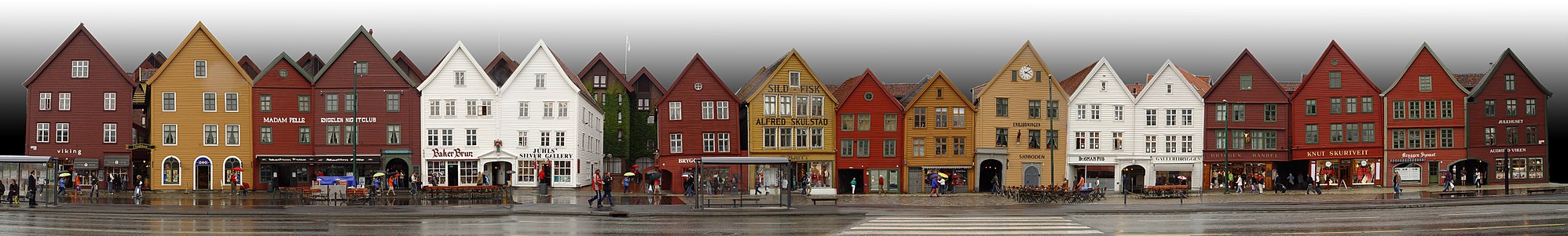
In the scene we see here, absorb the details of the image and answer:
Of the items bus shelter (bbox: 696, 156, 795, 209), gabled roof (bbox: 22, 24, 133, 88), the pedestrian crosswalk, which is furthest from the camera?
gabled roof (bbox: 22, 24, 133, 88)

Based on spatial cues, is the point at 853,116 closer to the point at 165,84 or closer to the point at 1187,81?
the point at 1187,81

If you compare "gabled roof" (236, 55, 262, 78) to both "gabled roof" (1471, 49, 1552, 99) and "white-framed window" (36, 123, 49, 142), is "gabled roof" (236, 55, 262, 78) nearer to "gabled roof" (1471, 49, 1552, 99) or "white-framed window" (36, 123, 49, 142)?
"white-framed window" (36, 123, 49, 142)

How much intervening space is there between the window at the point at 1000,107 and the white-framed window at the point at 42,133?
158ft

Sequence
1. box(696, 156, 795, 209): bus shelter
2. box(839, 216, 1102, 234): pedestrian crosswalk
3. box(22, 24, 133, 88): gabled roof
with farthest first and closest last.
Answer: box(22, 24, 133, 88): gabled roof, box(696, 156, 795, 209): bus shelter, box(839, 216, 1102, 234): pedestrian crosswalk

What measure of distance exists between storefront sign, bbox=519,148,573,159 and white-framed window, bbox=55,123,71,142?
73.1ft

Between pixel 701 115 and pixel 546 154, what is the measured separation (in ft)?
27.2

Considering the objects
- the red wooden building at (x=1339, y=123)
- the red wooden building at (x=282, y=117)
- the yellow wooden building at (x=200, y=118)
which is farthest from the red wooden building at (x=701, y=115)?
the red wooden building at (x=1339, y=123)

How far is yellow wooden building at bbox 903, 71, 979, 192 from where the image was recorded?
235 feet

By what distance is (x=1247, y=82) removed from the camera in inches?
2891

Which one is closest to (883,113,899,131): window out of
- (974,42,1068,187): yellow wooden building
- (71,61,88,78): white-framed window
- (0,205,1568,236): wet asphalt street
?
(974,42,1068,187): yellow wooden building

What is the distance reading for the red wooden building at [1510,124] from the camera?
237 feet

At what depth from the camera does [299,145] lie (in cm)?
6825

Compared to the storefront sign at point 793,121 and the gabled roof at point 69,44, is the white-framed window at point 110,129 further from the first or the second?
the storefront sign at point 793,121

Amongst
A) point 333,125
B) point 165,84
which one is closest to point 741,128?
point 333,125
